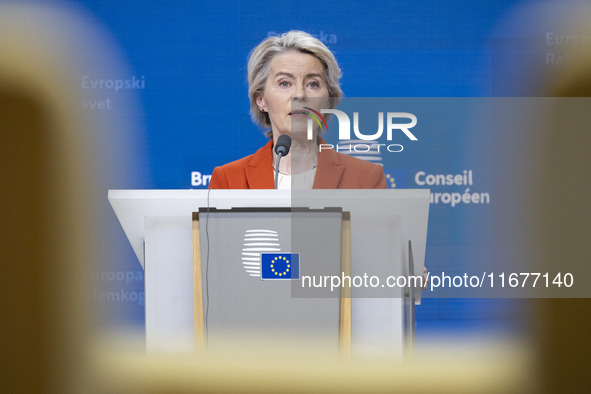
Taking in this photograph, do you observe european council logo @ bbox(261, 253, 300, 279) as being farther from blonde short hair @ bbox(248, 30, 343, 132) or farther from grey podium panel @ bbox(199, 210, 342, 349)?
blonde short hair @ bbox(248, 30, 343, 132)

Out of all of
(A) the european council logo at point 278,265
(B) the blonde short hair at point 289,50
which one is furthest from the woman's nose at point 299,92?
(A) the european council logo at point 278,265

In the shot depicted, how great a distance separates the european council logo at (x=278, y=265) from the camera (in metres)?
1.29

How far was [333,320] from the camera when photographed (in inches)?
49.5

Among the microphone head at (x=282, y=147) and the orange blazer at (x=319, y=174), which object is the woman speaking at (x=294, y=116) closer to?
the orange blazer at (x=319, y=174)

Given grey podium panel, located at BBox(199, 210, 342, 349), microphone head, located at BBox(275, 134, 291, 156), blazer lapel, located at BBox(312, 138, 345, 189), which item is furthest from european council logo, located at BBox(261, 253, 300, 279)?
blazer lapel, located at BBox(312, 138, 345, 189)

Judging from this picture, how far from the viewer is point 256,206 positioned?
132 cm

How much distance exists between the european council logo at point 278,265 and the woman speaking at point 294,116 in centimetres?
98

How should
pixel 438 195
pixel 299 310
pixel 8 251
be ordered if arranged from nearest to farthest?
pixel 299 310 < pixel 8 251 < pixel 438 195

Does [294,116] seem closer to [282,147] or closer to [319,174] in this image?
[319,174]

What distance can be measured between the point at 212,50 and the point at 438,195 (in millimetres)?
1394

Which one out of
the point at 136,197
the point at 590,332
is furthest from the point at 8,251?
the point at 590,332

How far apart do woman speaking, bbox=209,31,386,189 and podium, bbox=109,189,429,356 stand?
2.99 feet

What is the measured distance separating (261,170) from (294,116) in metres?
0.27

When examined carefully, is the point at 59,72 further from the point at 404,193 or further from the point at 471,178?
the point at 404,193
